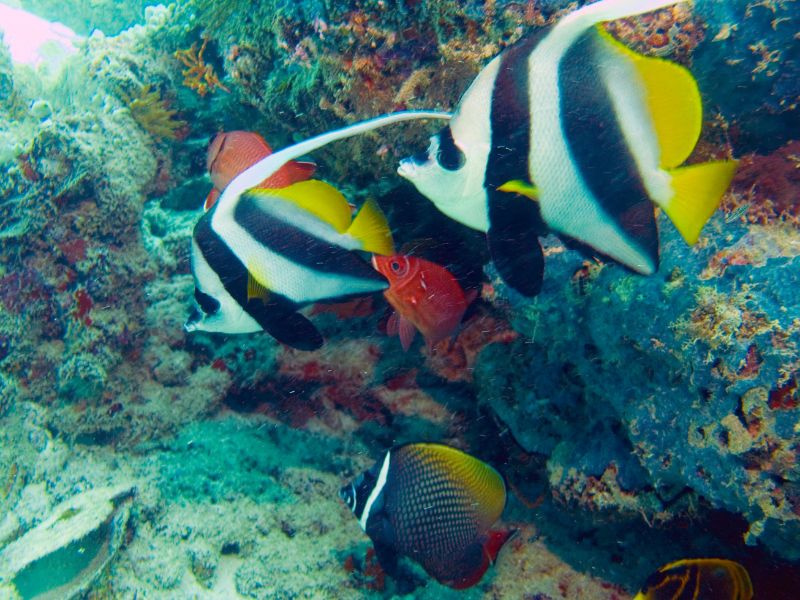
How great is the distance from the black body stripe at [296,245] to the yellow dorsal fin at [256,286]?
0.11 meters

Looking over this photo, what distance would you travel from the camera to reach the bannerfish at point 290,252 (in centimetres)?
171

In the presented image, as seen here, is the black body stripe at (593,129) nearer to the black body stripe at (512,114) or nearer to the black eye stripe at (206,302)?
the black body stripe at (512,114)

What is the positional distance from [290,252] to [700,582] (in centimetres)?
224

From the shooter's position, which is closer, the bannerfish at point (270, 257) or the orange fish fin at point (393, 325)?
the bannerfish at point (270, 257)

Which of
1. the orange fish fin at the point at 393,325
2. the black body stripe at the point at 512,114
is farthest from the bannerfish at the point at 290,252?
the orange fish fin at the point at 393,325

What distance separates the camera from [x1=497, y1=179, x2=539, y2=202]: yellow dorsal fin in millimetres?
1233

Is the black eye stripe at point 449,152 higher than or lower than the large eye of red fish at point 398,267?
higher

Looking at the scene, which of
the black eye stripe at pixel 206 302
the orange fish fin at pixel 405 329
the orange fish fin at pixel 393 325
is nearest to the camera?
the black eye stripe at pixel 206 302

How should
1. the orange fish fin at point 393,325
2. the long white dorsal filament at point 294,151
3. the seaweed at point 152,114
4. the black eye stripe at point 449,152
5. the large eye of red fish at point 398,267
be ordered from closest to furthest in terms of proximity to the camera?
the long white dorsal filament at point 294,151, the black eye stripe at point 449,152, the large eye of red fish at point 398,267, the orange fish fin at point 393,325, the seaweed at point 152,114

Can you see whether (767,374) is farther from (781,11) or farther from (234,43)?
(234,43)

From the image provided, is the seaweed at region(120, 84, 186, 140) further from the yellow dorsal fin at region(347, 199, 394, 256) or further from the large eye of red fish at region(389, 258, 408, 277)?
the yellow dorsal fin at region(347, 199, 394, 256)

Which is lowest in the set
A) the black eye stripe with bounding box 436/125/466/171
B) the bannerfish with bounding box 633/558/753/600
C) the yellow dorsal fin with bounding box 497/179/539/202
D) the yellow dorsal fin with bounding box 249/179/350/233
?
the bannerfish with bounding box 633/558/753/600

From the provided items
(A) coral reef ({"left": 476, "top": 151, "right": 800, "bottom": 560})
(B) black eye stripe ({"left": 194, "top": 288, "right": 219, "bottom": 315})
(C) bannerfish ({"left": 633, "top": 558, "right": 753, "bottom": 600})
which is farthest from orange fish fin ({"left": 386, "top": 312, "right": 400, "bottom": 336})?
(C) bannerfish ({"left": 633, "top": 558, "right": 753, "bottom": 600})

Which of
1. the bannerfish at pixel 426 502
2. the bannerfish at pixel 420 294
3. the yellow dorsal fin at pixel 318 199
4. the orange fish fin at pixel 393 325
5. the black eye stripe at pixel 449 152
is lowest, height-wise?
the bannerfish at pixel 426 502
